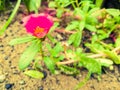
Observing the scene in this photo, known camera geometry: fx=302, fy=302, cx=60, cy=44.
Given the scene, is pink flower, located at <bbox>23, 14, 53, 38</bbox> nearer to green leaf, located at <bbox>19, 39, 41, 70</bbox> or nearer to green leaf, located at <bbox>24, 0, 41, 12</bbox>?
green leaf, located at <bbox>19, 39, 41, 70</bbox>

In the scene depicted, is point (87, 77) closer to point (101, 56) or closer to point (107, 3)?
point (101, 56)

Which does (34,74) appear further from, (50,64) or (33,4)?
(33,4)

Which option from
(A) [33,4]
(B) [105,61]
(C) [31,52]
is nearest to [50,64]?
(C) [31,52]

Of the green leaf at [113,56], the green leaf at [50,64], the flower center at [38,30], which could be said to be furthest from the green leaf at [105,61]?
the flower center at [38,30]

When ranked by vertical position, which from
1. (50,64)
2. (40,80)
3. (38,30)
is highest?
(38,30)

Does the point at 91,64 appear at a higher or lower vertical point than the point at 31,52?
lower

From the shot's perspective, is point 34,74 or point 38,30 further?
point 34,74
